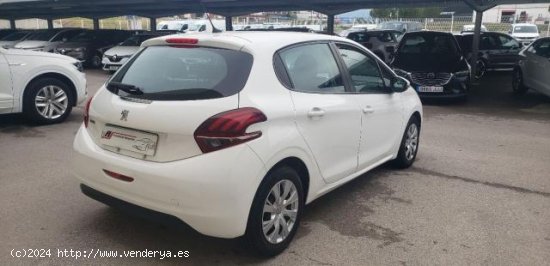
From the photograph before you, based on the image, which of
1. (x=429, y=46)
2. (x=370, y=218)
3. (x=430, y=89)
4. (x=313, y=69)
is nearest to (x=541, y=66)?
(x=429, y=46)

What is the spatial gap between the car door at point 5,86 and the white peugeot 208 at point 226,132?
4041mm

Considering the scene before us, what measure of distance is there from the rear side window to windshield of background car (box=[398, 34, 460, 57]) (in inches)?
321

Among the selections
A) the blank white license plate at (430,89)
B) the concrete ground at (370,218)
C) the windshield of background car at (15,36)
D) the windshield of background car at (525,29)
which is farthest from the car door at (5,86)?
the windshield of background car at (525,29)

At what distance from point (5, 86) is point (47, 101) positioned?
716 millimetres

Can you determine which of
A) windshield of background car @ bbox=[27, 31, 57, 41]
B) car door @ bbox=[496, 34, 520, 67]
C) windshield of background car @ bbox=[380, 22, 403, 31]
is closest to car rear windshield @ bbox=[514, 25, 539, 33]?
windshield of background car @ bbox=[380, 22, 403, 31]

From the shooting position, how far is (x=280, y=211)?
3367 mm

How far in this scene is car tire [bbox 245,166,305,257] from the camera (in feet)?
10.3

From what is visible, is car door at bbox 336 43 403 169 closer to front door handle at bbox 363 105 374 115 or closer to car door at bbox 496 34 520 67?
front door handle at bbox 363 105 374 115

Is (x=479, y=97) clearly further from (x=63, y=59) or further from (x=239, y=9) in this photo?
(x=239, y=9)

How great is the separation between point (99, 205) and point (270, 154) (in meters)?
1.91

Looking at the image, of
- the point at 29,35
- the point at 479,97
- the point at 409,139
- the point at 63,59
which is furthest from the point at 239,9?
the point at 409,139

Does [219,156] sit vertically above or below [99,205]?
above

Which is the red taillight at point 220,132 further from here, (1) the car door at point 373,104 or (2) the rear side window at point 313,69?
(1) the car door at point 373,104

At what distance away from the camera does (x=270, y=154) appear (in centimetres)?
309
